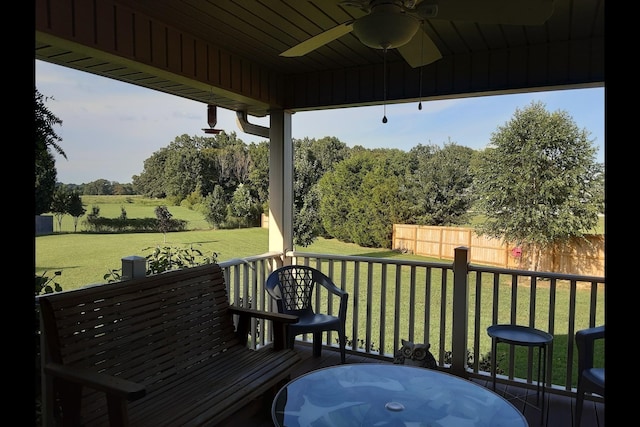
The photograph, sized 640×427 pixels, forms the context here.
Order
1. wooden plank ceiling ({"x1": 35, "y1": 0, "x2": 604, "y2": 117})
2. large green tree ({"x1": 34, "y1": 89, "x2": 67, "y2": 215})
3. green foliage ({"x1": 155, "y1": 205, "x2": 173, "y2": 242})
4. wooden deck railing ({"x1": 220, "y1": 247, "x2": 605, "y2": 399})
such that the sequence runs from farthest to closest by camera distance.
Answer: green foliage ({"x1": 155, "y1": 205, "x2": 173, "y2": 242}) → wooden deck railing ({"x1": 220, "y1": 247, "x2": 605, "y2": 399}) → wooden plank ceiling ({"x1": 35, "y1": 0, "x2": 604, "y2": 117}) → large green tree ({"x1": 34, "y1": 89, "x2": 67, "y2": 215})

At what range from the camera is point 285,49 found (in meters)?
3.68

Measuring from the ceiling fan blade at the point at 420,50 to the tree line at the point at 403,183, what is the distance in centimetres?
351

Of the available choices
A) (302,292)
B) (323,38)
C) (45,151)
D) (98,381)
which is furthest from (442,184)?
(98,381)

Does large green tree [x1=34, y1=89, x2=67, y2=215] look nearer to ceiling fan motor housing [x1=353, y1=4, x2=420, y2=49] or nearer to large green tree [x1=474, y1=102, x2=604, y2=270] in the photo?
ceiling fan motor housing [x1=353, y1=4, x2=420, y2=49]

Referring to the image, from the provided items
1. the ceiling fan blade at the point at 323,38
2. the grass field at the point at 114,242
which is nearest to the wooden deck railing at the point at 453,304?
the grass field at the point at 114,242

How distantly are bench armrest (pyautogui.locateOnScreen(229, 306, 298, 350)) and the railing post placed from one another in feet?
4.84

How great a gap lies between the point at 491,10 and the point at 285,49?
2.07 meters

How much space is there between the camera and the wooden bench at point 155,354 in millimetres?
1969

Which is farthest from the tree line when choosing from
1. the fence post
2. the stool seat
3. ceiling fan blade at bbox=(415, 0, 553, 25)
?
ceiling fan blade at bbox=(415, 0, 553, 25)

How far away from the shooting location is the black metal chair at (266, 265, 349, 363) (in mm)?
3633

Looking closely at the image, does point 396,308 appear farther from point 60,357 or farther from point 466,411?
point 60,357

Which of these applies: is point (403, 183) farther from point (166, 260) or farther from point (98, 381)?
point (98, 381)

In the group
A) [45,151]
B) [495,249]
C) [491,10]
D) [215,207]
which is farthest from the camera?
[495,249]
